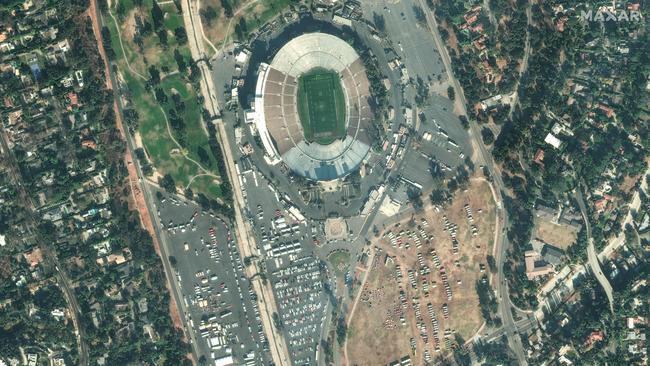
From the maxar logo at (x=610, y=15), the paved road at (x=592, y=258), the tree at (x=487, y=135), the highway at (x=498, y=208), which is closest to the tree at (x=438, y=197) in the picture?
the highway at (x=498, y=208)

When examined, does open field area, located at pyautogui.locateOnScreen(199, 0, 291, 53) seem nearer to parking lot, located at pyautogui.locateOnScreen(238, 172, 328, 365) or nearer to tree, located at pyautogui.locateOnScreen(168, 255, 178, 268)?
parking lot, located at pyautogui.locateOnScreen(238, 172, 328, 365)

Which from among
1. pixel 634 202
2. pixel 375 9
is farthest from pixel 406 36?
pixel 634 202

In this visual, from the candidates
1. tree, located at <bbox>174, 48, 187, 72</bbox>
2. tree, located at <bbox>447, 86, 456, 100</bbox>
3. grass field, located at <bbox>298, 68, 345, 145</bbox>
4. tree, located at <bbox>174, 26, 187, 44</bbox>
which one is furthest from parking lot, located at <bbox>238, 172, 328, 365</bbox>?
tree, located at <bbox>447, 86, 456, 100</bbox>

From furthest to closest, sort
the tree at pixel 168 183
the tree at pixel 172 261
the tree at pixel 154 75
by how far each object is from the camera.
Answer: the tree at pixel 172 261, the tree at pixel 168 183, the tree at pixel 154 75

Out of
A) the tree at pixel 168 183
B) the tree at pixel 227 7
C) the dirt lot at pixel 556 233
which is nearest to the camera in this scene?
the tree at pixel 168 183

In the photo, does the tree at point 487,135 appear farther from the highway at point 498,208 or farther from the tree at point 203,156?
the tree at point 203,156

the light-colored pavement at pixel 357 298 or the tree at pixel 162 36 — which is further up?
the tree at pixel 162 36

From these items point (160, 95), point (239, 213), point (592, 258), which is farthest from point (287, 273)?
point (592, 258)
